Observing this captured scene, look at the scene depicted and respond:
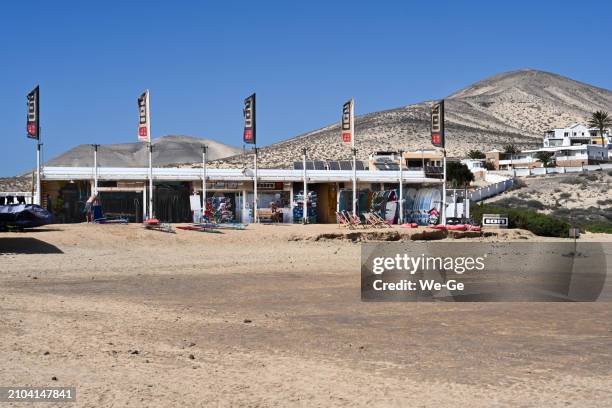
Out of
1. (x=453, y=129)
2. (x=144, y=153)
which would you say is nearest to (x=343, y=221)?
(x=144, y=153)

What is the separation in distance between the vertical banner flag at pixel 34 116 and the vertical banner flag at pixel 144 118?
14.0ft

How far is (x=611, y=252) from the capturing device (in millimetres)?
30109

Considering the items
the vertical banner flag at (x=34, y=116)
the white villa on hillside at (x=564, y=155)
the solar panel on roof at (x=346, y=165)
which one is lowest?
the solar panel on roof at (x=346, y=165)

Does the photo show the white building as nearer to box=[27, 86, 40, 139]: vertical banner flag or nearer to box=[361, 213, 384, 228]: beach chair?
box=[361, 213, 384, 228]: beach chair

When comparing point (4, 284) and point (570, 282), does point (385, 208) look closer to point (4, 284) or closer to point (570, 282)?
point (570, 282)

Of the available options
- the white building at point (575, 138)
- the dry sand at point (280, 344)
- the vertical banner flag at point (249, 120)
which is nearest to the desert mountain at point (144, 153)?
the white building at point (575, 138)

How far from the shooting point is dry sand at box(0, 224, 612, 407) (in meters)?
8.76

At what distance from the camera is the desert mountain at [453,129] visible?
118 m

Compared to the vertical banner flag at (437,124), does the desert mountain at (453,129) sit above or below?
above

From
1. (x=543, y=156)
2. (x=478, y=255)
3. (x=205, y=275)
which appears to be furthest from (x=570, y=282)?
(x=543, y=156)

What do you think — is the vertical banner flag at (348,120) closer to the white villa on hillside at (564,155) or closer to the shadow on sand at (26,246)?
the shadow on sand at (26,246)

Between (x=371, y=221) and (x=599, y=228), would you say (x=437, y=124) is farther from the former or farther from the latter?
(x=599, y=228)

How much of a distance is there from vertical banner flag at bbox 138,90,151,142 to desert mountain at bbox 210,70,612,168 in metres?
51.1

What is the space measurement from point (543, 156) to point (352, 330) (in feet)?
338
